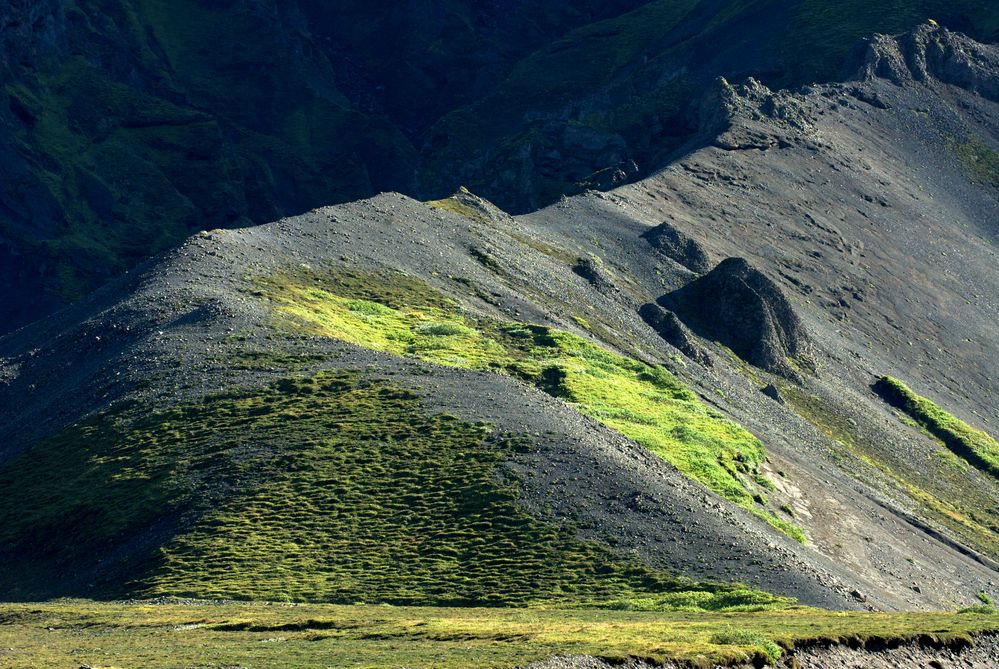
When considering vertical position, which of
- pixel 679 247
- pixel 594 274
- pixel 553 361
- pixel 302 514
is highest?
pixel 679 247

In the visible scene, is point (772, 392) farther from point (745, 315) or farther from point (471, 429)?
point (471, 429)


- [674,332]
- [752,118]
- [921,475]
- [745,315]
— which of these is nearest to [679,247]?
[745,315]

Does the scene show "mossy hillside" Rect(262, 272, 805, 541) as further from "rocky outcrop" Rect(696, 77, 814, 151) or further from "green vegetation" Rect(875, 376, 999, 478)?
"rocky outcrop" Rect(696, 77, 814, 151)

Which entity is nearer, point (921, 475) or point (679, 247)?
point (921, 475)

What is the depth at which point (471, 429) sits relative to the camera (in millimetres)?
74625

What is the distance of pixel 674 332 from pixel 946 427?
27.6 m

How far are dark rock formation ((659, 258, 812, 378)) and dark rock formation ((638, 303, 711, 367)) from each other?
4.98 meters

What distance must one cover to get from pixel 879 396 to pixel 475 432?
6771 cm

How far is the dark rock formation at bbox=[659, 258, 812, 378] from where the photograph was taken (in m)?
128

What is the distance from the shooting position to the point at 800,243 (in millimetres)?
162375

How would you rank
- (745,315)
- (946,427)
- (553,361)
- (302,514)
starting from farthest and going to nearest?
(745,315)
(946,427)
(553,361)
(302,514)

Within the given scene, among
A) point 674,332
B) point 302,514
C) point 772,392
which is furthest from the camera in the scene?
point 674,332

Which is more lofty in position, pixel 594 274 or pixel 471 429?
pixel 471 429

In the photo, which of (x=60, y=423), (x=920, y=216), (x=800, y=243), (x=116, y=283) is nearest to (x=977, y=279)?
(x=920, y=216)
